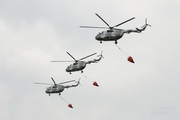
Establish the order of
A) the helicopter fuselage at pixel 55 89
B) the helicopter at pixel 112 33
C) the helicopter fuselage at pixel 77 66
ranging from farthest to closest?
the helicopter fuselage at pixel 55 89 → the helicopter fuselage at pixel 77 66 → the helicopter at pixel 112 33

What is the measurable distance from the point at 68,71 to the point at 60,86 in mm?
11473

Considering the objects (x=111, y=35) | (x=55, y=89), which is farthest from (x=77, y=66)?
(x=111, y=35)

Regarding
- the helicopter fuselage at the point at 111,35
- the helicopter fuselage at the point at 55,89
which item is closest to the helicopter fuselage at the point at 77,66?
the helicopter fuselage at the point at 55,89

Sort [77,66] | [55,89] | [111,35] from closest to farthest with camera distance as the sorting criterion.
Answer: [111,35]
[77,66]
[55,89]

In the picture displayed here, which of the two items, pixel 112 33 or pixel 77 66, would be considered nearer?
pixel 112 33

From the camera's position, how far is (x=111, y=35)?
82125 millimetres

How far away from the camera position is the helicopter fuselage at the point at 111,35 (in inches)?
3191

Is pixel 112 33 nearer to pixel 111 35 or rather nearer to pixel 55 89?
pixel 111 35

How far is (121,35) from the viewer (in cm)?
8100

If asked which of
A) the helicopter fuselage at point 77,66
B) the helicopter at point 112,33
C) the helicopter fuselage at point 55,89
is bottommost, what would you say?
the helicopter at point 112,33

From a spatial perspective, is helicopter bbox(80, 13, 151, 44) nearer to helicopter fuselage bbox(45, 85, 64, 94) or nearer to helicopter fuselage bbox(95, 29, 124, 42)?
helicopter fuselage bbox(95, 29, 124, 42)

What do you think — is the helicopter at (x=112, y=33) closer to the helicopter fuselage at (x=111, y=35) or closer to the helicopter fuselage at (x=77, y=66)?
the helicopter fuselage at (x=111, y=35)

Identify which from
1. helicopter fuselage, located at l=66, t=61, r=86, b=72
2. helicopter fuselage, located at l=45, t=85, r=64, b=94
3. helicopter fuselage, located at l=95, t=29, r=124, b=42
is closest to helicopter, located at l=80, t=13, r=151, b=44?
helicopter fuselage, located at l=95, t=29, r=124, b=42

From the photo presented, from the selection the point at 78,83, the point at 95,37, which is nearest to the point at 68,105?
the point at 78,83
